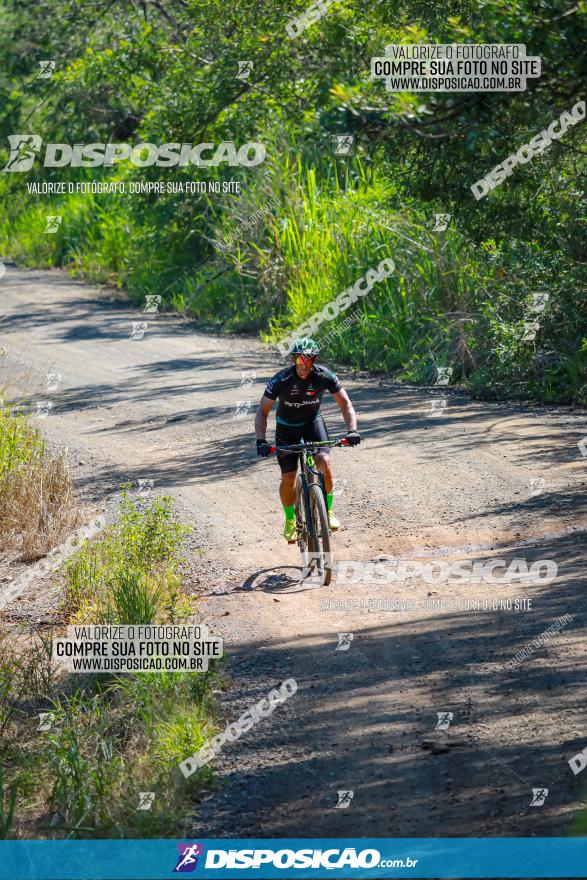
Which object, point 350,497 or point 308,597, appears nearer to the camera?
point 308,597

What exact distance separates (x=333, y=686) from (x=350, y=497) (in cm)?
477

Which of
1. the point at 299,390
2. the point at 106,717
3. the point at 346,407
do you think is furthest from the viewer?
the point at 346,407

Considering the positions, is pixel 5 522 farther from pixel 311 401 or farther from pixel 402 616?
pixel 402 616

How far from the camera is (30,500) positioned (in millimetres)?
12320

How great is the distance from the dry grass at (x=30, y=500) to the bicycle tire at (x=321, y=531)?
341cm

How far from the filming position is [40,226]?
104 feet

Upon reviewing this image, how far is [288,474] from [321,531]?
2.50ft

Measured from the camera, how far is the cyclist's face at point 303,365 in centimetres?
977

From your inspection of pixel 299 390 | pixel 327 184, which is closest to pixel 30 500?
→ pixel 299 390

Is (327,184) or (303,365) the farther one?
(327,184)

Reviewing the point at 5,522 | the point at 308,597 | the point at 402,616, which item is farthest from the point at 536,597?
the point at 5,522

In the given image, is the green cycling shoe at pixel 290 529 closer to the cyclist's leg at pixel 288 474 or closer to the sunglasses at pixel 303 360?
the cyclist's leg at pixel 288 474

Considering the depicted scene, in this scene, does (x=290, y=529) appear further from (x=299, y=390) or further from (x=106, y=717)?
(x=106, y=717)

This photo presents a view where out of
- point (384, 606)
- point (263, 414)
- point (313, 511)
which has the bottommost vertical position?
point (384, 606)
